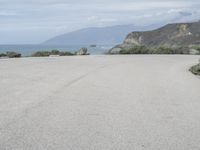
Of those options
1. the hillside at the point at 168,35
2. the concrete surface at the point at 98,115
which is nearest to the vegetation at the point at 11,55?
the concrete surface at the point at 98,115

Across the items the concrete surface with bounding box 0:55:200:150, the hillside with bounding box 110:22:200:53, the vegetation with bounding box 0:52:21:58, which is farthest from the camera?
the hillside with bounding box 110:22:200:53

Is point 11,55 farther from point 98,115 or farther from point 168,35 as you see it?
point 168,35

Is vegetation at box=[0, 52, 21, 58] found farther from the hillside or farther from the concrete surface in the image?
the hillside

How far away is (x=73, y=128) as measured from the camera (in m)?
7.82

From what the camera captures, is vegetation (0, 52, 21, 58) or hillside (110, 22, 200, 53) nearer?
vegetation (0, 52, 21, 58)

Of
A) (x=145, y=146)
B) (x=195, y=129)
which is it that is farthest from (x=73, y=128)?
(x=195, y=129)

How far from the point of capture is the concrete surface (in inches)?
273

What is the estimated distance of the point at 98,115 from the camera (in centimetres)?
903

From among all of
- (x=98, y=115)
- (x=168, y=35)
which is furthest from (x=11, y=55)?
(x=168, y=35)

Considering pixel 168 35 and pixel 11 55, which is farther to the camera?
pixel 168 35

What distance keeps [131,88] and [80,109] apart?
409 cm

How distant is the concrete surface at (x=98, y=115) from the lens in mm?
6934

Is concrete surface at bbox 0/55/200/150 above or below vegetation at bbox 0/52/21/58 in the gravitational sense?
above

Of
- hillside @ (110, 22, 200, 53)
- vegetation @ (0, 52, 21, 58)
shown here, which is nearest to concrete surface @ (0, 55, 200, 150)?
vegetation @ (0, 52, 21, 58)
